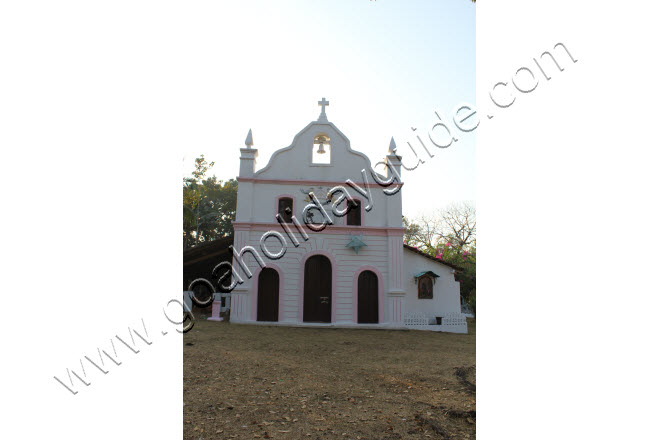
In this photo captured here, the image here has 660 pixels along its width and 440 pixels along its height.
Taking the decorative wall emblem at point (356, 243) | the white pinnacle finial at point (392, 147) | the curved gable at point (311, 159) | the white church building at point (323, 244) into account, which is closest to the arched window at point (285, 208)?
the white church building at point (323, 244)

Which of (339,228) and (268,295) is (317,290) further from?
(339,228)

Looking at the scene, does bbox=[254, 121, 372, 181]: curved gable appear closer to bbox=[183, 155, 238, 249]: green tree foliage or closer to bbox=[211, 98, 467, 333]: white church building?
bbox=[211, 98, 467, 333]: white church building

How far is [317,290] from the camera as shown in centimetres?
1108

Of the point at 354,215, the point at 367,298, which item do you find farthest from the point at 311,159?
the point at 367,298

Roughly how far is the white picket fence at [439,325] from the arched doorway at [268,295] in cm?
385

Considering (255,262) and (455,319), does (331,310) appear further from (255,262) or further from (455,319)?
(455,319)

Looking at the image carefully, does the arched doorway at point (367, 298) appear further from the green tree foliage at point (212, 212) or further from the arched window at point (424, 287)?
the green tree foliage at point (212, 212)

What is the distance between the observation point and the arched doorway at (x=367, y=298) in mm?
11000

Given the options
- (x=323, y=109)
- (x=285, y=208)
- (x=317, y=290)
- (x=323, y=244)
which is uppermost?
(x=323, y=109)

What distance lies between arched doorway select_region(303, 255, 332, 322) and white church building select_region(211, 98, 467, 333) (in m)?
0.03

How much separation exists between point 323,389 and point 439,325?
7581 mm

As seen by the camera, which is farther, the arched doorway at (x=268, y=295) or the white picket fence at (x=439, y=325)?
the white picket fence at (x=439, y=325)

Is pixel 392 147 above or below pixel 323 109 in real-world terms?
below

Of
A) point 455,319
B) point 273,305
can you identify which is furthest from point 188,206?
point 455,319
